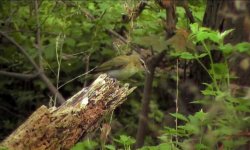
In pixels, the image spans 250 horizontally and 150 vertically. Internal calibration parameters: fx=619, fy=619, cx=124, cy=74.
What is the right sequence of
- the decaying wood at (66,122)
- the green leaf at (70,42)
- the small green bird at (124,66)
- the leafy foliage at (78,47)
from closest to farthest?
the decaying wood at (66,122)
the small green bird at (124,66)
the leafy foliage at (78,47)
the green leaf at (70,42)

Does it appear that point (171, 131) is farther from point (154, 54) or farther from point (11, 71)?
point (11, 71)

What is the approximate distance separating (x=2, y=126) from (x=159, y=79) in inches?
97.3

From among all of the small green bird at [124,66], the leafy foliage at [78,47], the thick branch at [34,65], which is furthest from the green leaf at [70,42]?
the small green bird at [124,66]

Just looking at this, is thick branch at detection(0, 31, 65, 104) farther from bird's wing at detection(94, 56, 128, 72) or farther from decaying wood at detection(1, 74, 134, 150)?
decaying wood at detection(1, 74, 134, 150)

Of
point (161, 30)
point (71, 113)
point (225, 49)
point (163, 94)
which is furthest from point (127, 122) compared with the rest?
point (225, 49)

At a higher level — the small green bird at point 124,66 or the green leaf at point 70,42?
the small green bird at point 124,66

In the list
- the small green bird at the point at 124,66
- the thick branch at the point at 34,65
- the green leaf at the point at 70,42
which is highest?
the small green bird at the point at 124,66

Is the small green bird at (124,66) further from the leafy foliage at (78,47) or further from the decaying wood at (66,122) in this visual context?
the decaying wood at (66,122)

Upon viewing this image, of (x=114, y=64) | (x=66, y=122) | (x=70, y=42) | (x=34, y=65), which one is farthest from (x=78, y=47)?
(x=66, y=122)

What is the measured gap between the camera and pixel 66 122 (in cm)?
414

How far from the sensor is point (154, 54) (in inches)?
249

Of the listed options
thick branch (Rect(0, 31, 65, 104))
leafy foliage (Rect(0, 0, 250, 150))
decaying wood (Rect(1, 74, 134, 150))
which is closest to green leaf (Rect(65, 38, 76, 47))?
leafy foliage (Rect(0, 0, 250, 150))

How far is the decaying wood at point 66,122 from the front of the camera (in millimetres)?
4098

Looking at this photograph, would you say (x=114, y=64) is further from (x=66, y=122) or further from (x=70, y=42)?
(x=70, y=42)
